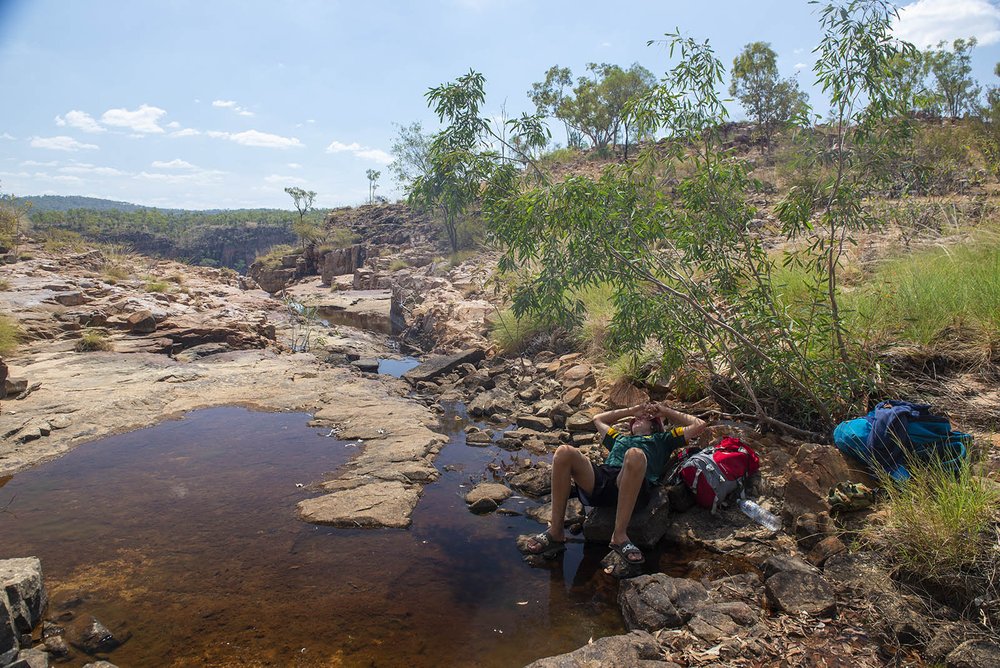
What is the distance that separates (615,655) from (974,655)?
1.51 meters

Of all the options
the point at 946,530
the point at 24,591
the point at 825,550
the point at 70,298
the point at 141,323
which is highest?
the point at 70,298

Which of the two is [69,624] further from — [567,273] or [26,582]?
[567,273]

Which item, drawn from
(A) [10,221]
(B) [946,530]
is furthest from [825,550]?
(A) [10,221]

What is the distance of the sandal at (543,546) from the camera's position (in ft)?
12.4

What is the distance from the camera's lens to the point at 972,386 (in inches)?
163

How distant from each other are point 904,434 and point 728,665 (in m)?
1.88

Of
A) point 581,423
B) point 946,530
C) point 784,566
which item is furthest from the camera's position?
point 581,423

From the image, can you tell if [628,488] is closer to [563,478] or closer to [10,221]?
[563,478]

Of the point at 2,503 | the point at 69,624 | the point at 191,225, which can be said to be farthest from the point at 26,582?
the point at 191,225

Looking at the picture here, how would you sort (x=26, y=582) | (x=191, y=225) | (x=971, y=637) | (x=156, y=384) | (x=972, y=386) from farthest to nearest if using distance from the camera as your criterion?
1. (x=191, y=225)
2. (x=156, y=384)
3. (x=972, y=386)
4. (x=26, y=582)
5. (x=971, y=637)

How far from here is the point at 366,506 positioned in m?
4.45

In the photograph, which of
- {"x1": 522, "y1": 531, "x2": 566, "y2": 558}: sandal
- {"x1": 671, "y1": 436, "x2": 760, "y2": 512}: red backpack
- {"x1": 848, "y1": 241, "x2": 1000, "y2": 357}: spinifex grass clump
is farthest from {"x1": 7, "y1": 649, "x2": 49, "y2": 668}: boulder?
{"x1": 848, "y1": 241, "x2": 1000, "y2": 357}: spinifex grass clump

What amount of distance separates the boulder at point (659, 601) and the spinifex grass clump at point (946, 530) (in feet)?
3.51

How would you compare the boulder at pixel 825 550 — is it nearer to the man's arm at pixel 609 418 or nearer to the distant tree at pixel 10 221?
the man's arm at pixel 609 418
